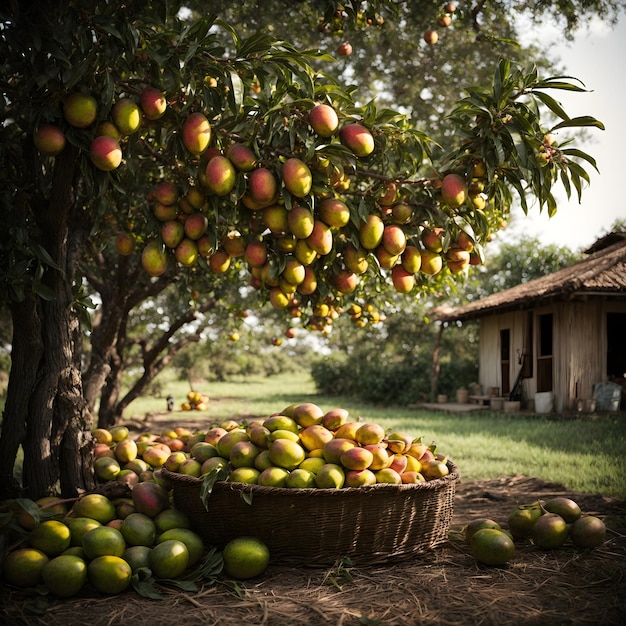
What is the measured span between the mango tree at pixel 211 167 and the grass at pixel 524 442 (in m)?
1.14

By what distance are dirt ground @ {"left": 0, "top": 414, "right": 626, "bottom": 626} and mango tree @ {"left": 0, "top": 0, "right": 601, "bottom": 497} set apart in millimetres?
1272

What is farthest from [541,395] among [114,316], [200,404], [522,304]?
[114,316]

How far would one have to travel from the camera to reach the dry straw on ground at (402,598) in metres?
2.40

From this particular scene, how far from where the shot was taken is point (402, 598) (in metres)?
2.62

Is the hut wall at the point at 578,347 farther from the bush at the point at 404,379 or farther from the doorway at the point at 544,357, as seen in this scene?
the bush at the point at 404,379

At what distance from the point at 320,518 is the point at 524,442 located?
19.4 feet

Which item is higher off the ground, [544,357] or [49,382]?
[544,357]

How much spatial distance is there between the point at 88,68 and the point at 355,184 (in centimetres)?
208

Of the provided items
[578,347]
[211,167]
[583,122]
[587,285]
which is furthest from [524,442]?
[211,167]

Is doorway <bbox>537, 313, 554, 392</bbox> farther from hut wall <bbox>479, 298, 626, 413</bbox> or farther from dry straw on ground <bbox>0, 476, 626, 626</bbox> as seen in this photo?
dry straw on ground <bbox>0, 476, 626, 626</bbox>

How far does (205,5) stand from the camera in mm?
6895

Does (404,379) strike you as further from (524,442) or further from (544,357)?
(524,442)

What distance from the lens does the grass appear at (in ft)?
18.7

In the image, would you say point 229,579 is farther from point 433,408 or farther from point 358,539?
point 433,408
